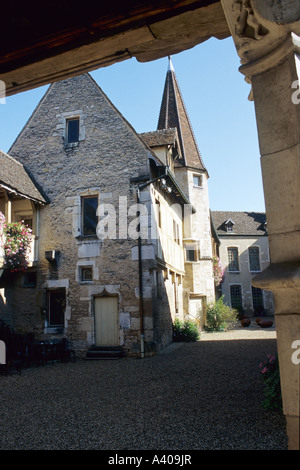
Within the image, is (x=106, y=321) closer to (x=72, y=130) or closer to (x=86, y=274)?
(x=86, y=274)

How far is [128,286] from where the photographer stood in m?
11.0

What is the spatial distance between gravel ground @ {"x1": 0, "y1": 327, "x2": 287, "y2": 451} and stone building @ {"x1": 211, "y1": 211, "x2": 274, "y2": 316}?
2059 cm

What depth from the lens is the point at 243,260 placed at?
30.5 m

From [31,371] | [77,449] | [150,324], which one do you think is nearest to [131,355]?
[150,324]

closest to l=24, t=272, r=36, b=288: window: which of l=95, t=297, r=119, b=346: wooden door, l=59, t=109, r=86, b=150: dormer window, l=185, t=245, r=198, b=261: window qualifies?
l=95, t=297, r=119, b=346: wooden door

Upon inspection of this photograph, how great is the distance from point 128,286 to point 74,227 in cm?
271

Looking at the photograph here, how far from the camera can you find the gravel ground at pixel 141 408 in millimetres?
3902

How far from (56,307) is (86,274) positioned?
1484 mm

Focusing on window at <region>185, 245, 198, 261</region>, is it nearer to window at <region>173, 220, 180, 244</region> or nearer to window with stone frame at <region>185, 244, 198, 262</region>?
window with stone frame at <region>185, 244, 198, 262</region>

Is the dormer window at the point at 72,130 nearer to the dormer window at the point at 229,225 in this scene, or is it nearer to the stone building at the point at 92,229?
the stone building at the point at 92,229

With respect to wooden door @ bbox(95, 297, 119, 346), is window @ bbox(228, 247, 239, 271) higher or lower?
higher

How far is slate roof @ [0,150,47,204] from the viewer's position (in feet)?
34.8
